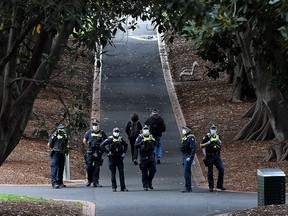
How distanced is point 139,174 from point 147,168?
11.7 feet

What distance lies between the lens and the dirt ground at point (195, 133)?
80.1ft

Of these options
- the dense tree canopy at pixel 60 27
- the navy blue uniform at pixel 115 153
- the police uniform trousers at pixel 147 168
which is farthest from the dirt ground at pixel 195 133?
the police uniform trousers at pixel 147 168

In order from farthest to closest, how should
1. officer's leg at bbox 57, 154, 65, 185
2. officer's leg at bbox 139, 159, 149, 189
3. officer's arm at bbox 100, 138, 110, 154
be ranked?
officer's leg at bbox 57, 154, 65, 185, officer's leg at bbox 139, 159, 149, 189, officer's arm at bbox 100, 138, 110, 154

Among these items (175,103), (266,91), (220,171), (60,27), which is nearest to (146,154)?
(220,171)

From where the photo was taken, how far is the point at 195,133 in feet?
108

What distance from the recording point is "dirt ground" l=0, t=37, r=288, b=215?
2441 centimetres

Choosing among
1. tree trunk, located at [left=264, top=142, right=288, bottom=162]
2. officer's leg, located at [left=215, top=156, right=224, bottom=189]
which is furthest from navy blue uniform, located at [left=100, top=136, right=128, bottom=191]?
tree trunk, located at [left=264, top=142, right=288, bottom=162]

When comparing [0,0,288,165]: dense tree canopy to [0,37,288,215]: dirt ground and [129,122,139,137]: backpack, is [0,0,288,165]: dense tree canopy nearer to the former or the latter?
[0,37,288,215]: dirt ground

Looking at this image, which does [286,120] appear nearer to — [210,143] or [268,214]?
[210,143]

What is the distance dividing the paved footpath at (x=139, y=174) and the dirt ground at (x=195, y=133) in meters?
0.88

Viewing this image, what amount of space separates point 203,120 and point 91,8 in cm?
1929

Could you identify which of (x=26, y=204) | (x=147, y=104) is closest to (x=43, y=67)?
(x=26, y=204)

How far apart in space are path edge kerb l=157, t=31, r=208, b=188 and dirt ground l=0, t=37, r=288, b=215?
260 millimetres

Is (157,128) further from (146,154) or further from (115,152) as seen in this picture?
(115,152)
